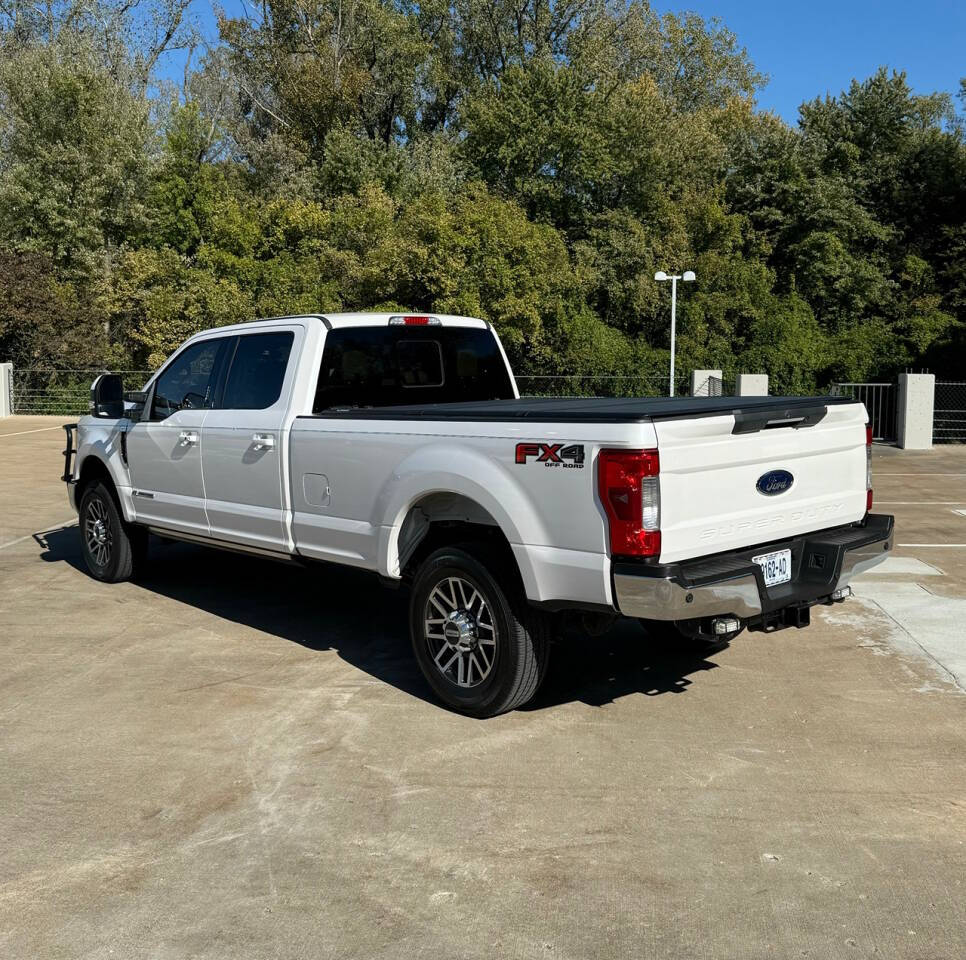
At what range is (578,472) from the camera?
4.66 meters

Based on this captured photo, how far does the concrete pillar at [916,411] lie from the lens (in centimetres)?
2358

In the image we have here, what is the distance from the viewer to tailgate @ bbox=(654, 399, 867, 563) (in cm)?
463

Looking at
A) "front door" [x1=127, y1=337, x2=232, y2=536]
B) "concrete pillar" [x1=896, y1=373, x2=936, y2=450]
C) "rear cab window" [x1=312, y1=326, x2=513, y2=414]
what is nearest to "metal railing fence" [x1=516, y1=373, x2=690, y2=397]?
"concrete pillar" [x1=896, y1=373, x2=936, y2=450]

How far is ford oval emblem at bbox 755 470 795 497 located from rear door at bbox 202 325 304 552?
289 centimetres

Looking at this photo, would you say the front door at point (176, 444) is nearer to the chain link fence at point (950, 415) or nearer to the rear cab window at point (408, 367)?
the rear cab window at point (408, 367)

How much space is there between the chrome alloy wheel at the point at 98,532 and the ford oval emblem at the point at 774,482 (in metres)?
5.68

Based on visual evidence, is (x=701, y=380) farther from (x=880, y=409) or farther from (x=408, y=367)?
(x=408, y=367)

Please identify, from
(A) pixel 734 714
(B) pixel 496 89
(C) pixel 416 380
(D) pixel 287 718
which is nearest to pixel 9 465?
(C) pixel 416 380

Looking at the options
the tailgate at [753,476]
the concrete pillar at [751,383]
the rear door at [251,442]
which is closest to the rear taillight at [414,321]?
the rear door at [251,442]

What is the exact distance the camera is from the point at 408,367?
23.3 ft

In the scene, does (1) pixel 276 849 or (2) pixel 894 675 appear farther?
(2) pixel 894 675

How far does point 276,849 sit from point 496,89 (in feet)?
165

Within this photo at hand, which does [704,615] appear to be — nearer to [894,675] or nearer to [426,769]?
[426,769]

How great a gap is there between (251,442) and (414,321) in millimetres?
1333
